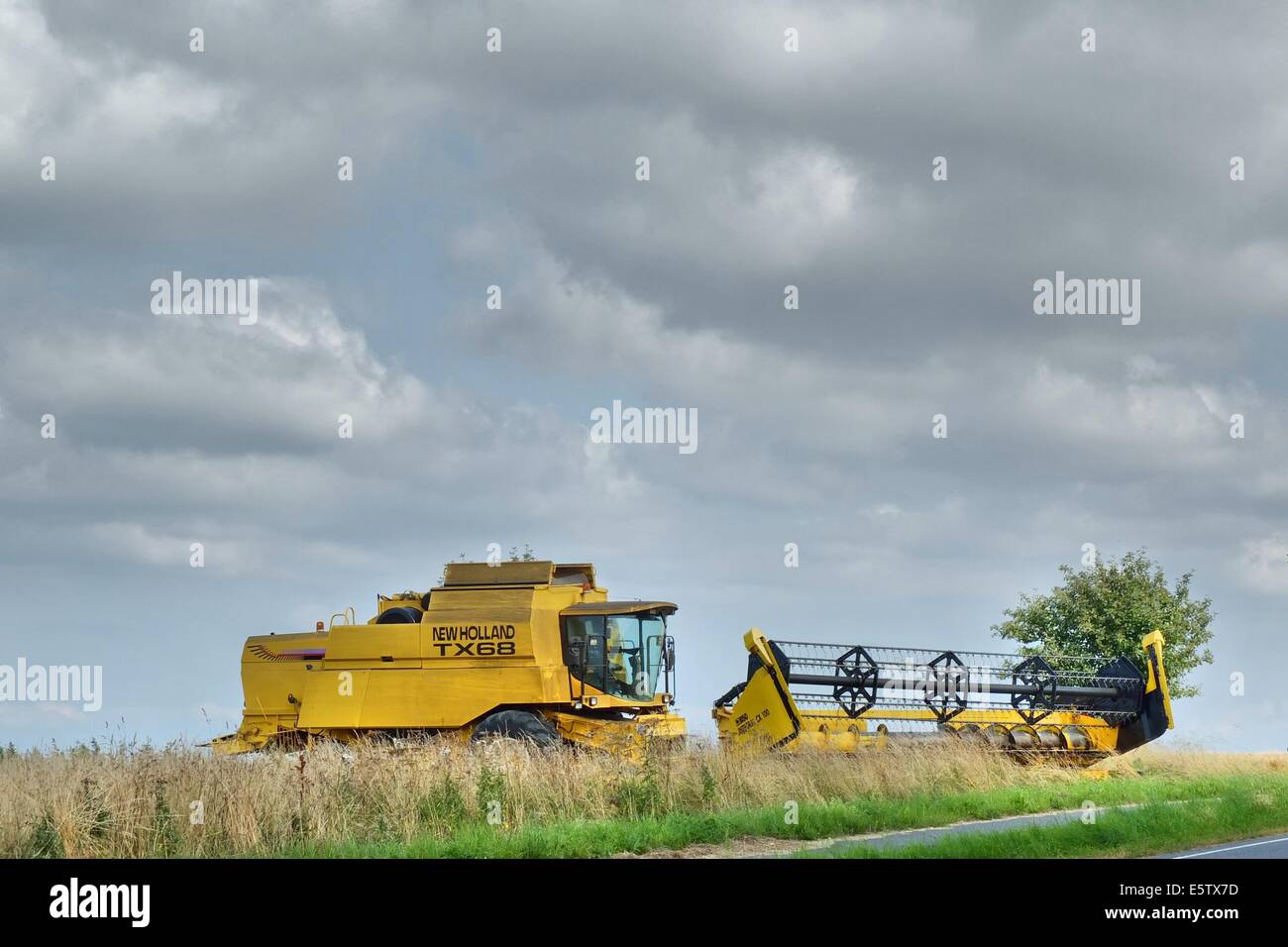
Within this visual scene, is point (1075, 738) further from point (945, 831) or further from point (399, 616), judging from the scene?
point (399, 616)

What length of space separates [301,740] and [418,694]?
362 centimetres

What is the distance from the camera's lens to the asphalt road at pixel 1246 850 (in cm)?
1786

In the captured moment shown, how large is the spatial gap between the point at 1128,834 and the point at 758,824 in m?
5.21

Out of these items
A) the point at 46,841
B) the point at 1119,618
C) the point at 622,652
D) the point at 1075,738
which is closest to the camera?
the point at 46,841

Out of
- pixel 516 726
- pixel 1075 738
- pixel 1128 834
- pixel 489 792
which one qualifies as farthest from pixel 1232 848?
pixel 516 726

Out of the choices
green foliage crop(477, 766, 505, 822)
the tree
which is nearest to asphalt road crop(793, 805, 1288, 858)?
green foliage crop(477, 766, 505, 822)

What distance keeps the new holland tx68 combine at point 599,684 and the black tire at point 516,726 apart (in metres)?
0.03

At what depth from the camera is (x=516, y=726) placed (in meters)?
28.3

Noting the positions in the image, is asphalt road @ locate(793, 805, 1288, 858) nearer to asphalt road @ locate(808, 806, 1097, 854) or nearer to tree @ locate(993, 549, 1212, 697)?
asphalt road @ locate(808, 806, 1097, 854)

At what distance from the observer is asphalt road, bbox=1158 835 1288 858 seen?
703 inches

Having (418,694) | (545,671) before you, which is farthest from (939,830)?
(418,694)

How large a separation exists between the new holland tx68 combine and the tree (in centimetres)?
1984

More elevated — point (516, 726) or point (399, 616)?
point (399, 616)
